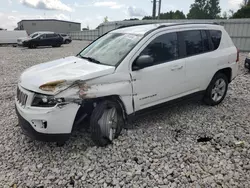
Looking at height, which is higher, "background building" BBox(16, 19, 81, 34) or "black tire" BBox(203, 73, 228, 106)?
"background building" BBox(16, 19, 81, 34)

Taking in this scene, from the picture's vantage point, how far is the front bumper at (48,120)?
104 inches

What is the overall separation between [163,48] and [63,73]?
175 cm

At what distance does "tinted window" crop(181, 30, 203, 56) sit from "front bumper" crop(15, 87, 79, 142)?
2425mm

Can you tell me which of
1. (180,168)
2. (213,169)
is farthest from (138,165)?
(213,169)

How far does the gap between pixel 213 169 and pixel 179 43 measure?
2.22 meters

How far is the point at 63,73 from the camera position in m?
2.92

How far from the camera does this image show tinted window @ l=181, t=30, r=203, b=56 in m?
3.96

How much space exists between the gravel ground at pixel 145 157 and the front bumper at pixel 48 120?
409mm

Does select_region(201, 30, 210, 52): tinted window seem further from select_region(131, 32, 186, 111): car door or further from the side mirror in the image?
the side mirror

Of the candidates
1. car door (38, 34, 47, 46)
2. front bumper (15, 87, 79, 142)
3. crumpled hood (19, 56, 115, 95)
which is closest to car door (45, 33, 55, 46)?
car door (38, 34, 47, 46)

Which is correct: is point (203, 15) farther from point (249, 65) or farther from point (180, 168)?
point (180, 168)

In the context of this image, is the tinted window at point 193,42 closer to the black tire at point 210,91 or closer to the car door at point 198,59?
the car door at point 198,59

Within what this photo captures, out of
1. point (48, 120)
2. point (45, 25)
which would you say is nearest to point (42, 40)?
point (48, 120)

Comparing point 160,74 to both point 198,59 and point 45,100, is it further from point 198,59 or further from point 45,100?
point 45,100
